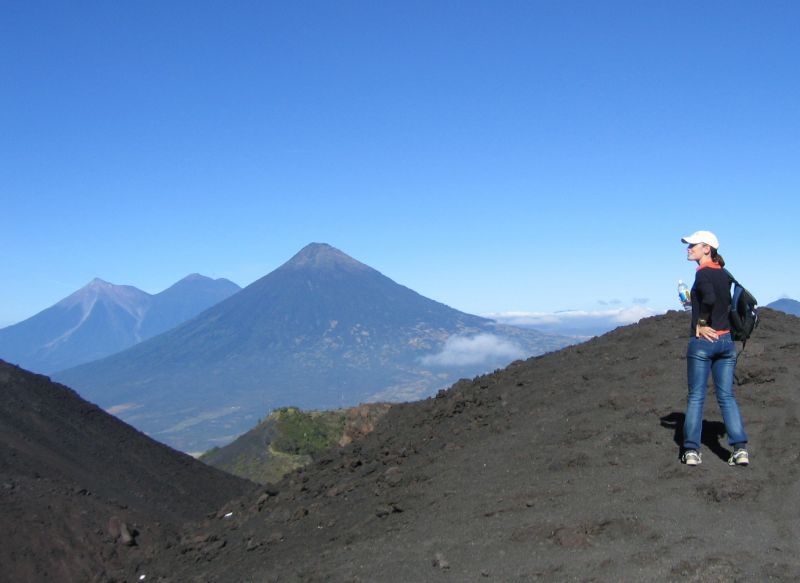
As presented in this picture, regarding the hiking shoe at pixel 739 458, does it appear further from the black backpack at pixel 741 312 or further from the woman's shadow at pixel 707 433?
the black backpack at pixel 741 312

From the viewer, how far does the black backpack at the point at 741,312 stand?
8.69 meters

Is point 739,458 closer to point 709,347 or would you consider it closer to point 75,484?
point 709,347

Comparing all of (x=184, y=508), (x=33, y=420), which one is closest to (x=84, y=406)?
(x=33, y=420)

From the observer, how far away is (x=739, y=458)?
28.1 ft

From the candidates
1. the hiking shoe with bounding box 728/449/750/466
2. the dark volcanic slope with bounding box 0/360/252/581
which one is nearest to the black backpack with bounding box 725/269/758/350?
the hiking shoe with bounding box 728/449/750/466

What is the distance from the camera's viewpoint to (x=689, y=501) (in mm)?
7934

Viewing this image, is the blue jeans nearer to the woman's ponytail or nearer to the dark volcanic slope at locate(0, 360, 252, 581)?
the woman's ponytail

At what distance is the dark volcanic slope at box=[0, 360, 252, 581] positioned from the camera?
1331 centimetres

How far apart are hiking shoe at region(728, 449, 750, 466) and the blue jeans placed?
0.34ft

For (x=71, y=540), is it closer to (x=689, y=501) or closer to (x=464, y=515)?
(x=464, y=515)

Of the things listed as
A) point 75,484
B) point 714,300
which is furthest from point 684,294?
point 75,484

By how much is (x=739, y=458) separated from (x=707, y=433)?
1.11m

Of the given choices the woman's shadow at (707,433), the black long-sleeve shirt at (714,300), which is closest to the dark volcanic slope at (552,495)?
the woman's shadow at (707,433)

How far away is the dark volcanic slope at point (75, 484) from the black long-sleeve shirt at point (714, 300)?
1027 centimetres
